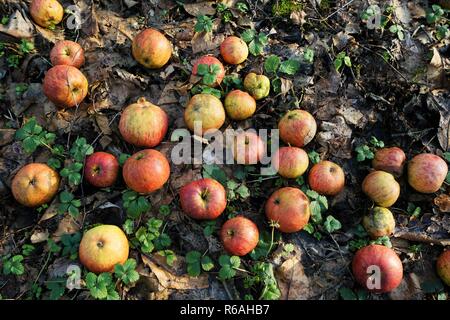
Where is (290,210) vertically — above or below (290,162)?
below

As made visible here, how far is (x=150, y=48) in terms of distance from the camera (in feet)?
16.1

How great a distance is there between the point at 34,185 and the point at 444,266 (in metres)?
4.49

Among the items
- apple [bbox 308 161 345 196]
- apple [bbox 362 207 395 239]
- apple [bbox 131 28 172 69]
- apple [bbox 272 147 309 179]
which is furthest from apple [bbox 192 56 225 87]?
apple [bbox 362 207 395 239]

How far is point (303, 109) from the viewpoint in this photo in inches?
198

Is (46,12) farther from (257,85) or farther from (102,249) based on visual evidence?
(102,249)

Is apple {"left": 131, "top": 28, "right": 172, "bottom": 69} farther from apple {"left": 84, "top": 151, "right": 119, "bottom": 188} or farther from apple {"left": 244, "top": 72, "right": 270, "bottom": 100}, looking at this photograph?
apple {"left": 84, "top": 151, "right": 119, "bottom": 188}

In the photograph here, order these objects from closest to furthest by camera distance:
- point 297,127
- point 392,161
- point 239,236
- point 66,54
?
point 239,236
point 297,127
point 392,161
point 66,54

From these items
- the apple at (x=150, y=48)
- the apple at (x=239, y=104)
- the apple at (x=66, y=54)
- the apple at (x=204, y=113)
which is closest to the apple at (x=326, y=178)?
the apple at (x=239, y=104)

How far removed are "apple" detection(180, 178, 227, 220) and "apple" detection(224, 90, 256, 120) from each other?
3.13 feet

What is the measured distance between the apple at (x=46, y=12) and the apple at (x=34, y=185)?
6.84 feet

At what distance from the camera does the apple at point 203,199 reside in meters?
4.22

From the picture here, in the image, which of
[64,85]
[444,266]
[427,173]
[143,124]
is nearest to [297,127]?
[427,173]

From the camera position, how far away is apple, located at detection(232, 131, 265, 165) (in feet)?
A: 14.9

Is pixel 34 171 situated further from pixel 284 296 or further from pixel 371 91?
pixel 371 91
